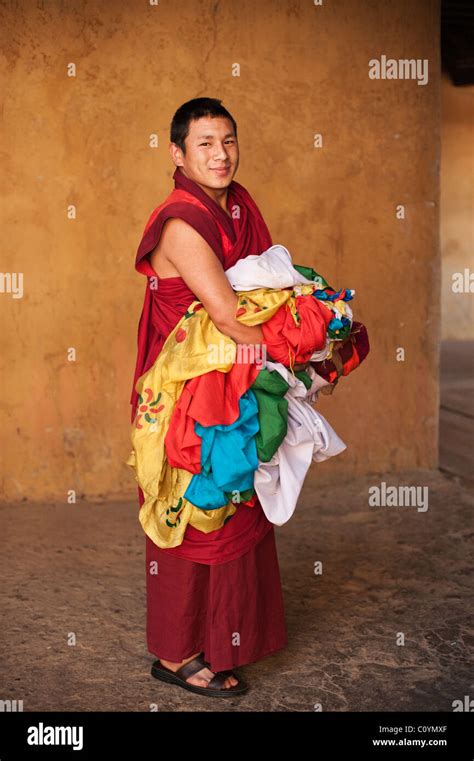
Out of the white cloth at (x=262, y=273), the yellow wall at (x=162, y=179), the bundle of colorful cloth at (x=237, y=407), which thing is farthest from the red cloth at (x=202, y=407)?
the yellow wall at (x=162, y=179)

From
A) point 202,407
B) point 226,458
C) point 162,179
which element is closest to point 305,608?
point 226,458

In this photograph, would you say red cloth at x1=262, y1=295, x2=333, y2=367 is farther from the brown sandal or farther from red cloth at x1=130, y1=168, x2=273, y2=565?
the brown sandal

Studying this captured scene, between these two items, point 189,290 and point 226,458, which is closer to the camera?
point 226,458

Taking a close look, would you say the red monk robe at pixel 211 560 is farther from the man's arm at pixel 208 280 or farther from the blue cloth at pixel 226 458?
the blue cloth at pixel 226 458

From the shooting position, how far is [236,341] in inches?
110

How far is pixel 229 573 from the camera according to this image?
2924mm

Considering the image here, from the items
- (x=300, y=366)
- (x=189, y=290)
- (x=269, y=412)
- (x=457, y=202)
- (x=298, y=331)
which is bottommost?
(x=269, y=412)

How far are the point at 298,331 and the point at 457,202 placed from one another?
10111mm

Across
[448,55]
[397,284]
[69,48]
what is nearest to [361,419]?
[397,284]

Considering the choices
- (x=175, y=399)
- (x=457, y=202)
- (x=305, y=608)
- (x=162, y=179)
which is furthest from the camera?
(x=457, y=202)

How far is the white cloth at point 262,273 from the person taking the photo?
275cm

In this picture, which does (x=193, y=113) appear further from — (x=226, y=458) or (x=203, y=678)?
(x=203, y=678)

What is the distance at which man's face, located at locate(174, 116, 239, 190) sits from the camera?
2830 mm
